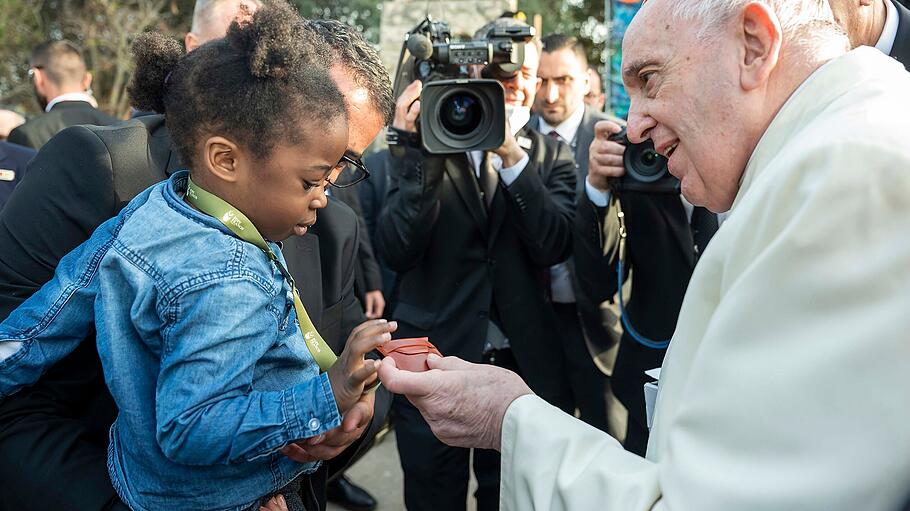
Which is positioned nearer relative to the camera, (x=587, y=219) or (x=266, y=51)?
(x=266, y=51)

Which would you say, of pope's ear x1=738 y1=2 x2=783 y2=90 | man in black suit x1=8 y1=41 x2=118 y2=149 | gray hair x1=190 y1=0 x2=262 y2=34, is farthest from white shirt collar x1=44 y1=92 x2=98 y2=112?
pope's ear x1=738 y1=2 x2=783 y2=90

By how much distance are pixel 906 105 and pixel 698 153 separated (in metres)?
0.42

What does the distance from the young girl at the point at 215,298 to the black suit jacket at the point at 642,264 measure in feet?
6.20

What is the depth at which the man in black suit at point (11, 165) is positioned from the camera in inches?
157

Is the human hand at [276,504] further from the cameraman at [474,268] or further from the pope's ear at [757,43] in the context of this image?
the cameraman at [474,268]

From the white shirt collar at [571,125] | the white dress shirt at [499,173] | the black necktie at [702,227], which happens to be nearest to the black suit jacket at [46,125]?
the white dress shirt at [499,173]

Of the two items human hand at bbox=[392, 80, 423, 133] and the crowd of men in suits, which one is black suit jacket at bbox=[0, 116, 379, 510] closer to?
the crowd of men in suits

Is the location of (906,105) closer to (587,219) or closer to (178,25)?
(587,219)

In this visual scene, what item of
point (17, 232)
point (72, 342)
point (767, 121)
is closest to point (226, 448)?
point (72, 342)

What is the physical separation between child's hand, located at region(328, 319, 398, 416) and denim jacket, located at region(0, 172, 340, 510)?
0.03m

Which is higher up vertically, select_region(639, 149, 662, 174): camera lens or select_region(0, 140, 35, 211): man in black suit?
select_region(639, 149, 662, 174): camera lens

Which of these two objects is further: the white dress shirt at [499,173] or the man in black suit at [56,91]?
the man in black suit at [56,91]

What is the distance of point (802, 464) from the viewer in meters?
1.18

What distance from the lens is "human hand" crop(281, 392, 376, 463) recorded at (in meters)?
1.71
